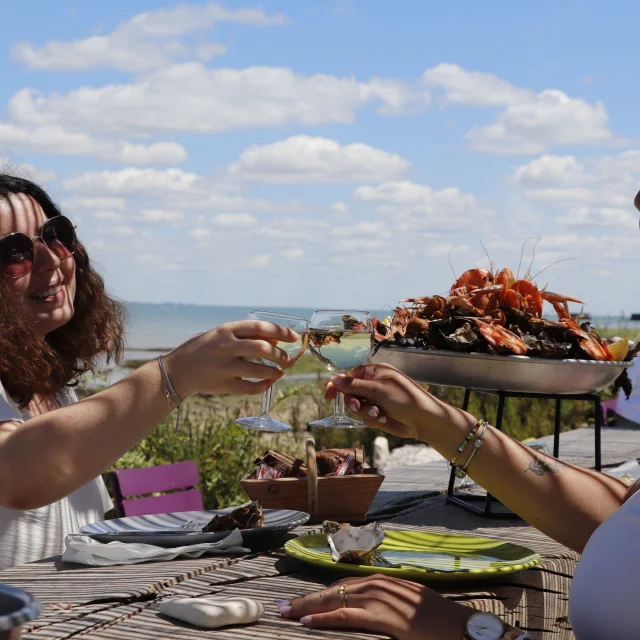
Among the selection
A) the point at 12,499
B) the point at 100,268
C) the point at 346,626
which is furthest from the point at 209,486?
the point at 346,626

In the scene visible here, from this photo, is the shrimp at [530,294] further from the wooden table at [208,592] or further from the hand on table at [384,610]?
the hand on table at [384,610]

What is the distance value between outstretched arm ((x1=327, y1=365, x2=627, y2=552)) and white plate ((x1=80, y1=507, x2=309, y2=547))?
1.20 ft

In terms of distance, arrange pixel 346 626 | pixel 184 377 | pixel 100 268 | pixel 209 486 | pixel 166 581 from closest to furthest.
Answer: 1. pixel 346 626
2. pixel 166 581
3. pixel 184 377
4. pixel 100 268
5. pixel 209 486

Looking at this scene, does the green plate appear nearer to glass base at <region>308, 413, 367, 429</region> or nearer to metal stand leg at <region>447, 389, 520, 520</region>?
glass base at <region>308, 413, 367, 429</region>

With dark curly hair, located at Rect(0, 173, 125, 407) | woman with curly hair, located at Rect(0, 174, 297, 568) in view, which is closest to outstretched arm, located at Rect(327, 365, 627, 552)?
woman with curly hair, located at Rect(0, 174, 297, 568)

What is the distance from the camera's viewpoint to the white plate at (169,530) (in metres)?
2.15

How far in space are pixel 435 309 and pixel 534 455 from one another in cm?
87

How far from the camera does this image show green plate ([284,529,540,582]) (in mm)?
1834

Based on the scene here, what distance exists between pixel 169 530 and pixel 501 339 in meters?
1.17

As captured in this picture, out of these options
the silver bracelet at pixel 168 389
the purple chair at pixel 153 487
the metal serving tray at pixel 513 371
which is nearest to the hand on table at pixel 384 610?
the silver bracelet at pixel 168 389

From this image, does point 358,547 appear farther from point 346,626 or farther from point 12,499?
point 12,499

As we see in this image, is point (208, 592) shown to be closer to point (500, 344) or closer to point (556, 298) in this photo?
point (500, 344)

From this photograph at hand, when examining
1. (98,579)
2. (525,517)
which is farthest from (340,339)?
(98,579)

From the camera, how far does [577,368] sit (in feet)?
8.95
